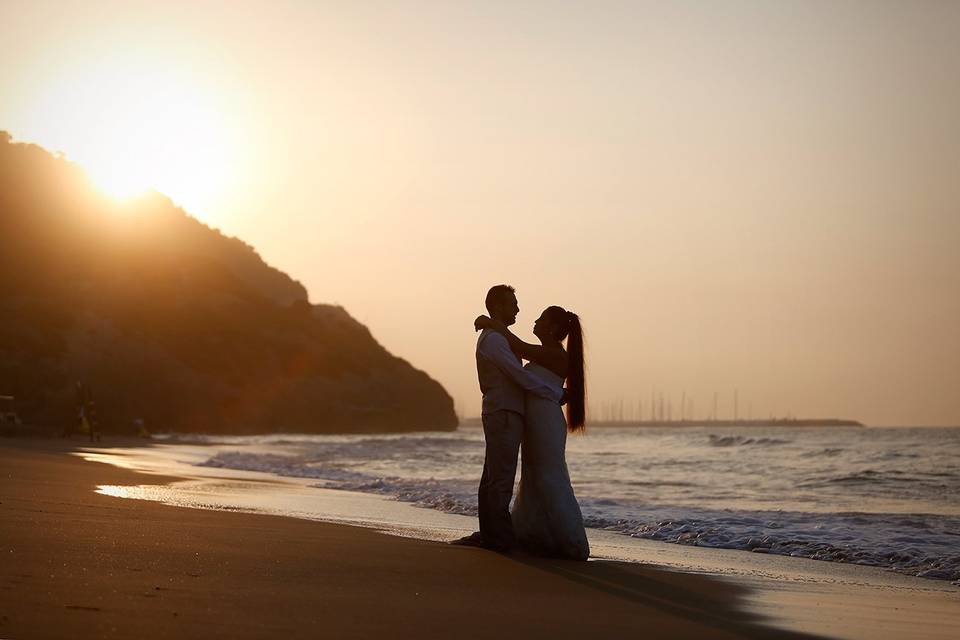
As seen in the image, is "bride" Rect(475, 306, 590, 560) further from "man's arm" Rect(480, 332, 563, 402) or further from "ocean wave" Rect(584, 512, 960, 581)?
"ocean wave" Rect(584, 512, 960, 581)

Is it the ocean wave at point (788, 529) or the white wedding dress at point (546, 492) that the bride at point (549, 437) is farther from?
the ocean wave at point (788, 529)

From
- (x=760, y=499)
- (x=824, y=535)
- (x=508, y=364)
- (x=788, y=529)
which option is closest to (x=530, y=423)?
(x=508, y=364)

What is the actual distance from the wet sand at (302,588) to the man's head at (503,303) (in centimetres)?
175

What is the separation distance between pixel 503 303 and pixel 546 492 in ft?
4.75

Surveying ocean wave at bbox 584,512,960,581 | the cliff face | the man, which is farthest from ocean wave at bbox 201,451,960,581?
the cliff face

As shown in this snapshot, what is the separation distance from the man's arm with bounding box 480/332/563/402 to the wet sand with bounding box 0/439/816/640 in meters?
1.23

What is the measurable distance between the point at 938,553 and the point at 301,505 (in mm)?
6733

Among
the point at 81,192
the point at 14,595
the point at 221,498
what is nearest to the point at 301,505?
the point at 221,498

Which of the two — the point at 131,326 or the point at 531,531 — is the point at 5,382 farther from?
the point at 531,531

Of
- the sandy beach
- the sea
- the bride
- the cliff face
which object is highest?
the cliff face

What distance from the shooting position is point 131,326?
98.8 meters

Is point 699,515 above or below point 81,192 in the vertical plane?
below

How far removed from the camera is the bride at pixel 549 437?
7578 millimetres

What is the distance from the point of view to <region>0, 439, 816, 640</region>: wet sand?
4121 mm
